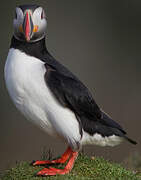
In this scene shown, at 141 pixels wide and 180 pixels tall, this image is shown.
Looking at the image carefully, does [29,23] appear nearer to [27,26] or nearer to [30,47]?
[27,26]

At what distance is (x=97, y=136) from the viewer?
4.34 m

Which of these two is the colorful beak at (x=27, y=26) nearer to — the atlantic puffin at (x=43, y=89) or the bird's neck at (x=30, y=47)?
the atlantic puffin at (x=43, y=89)

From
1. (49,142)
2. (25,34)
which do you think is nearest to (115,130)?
(25,34)

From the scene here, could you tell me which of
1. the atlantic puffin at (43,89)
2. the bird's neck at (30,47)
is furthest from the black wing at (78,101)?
the bird's neck at (30,47)

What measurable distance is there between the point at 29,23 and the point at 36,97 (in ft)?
2.01

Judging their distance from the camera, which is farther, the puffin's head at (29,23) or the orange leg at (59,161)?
the orange leg at (59,161)

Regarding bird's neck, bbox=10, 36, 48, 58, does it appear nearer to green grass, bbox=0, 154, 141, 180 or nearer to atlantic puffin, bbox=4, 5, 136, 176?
atlantic puffin, bbox=4, 5, 136, 176

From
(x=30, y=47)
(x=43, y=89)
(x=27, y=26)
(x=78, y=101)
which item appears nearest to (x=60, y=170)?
(x=78, y=101)


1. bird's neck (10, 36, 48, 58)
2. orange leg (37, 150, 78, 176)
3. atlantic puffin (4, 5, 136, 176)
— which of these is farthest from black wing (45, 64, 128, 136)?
orange leg (37, 150, 78, 176)

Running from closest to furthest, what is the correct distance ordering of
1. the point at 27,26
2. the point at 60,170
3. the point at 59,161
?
1. the point at 27,26
2. the point at 60,170
3. the point at 59,161

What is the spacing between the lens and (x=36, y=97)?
403 cm

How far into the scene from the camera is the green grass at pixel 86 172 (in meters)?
4.14

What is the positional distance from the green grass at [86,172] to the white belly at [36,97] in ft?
1.11

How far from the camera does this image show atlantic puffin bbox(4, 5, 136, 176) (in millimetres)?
4020
